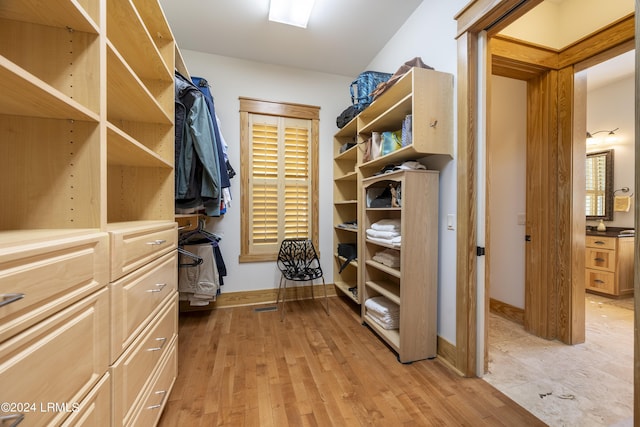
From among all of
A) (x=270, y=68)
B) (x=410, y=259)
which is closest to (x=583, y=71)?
(x=410, y=259)

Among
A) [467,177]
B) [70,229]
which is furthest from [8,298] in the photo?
[467,177]

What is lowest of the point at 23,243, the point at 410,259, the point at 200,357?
the point at 200,357

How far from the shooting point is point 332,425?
4.01ft

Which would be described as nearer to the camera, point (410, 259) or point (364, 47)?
point (410, 259)

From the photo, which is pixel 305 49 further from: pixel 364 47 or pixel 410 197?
pixel 410 197

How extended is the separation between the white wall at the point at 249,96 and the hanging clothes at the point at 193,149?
1.02 metres

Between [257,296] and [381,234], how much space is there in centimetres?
172

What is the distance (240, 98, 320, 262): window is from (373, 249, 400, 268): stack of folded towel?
111cm

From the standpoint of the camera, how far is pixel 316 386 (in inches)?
59.1

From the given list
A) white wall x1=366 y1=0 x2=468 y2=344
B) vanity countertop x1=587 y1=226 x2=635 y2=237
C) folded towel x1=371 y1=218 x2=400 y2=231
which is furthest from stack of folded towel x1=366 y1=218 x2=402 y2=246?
vanity countertop x1=587 y1=226 x2=635 y2=237

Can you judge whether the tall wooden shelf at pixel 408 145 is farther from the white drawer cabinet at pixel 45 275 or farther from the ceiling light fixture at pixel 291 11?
the white drawer cabinet at pixel 45 275

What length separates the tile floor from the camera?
1.30m

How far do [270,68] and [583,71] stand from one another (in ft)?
9.68

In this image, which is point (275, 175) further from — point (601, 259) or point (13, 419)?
point (601, 259)
